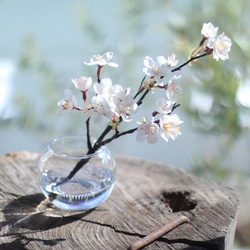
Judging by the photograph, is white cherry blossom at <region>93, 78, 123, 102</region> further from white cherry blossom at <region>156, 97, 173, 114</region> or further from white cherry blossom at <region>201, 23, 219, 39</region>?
white cherry blossom at <region>201, 23, 219, 39</region>

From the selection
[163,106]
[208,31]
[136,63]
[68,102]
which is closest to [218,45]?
[208,31]

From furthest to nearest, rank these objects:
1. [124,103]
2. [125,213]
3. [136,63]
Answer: [136,63] → [125,213] → [124,103]

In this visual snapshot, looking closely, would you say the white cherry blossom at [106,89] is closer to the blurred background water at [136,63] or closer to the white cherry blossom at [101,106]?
the white cherry blossom at [101,106]

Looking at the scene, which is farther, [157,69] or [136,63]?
[136,63]

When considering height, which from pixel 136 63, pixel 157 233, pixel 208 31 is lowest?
pixel 157 233

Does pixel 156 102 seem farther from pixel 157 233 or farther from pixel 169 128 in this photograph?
pixel 157 233

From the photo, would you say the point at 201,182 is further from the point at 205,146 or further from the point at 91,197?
the point at 205,146
